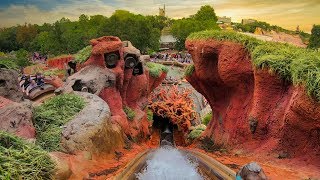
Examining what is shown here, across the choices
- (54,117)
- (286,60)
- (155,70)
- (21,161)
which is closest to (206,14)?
(155,70)

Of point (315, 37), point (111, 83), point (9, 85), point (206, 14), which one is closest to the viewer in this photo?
point (9, 85)

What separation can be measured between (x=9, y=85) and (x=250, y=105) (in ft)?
25.9

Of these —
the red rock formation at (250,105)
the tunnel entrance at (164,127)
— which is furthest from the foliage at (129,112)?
the tunnel entrance at (164,127)

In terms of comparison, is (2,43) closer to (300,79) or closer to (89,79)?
(89,79)

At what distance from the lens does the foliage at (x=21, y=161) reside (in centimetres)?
605

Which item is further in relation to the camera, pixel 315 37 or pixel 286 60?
pixel 315 37

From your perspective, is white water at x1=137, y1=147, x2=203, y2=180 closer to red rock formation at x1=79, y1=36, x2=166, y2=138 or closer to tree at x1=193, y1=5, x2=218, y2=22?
red rock formation at x1=79, y1=36, x2=166, y2=138

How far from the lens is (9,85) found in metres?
10.7

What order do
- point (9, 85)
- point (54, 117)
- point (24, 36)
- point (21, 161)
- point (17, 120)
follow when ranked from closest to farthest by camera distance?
point (21, 161)
point (17, 120)
point (54, 117)
point (9, 85)
point (24, 36)

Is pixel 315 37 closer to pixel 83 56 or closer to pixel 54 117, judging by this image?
pixel 83 56

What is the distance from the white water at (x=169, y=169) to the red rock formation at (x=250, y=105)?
8.17 ft

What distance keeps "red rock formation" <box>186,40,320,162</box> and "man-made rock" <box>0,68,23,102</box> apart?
23.4 feet

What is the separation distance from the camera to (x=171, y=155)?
12.3 metres

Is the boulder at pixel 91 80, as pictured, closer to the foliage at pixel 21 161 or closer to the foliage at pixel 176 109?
the foliage at pixel 21 161
